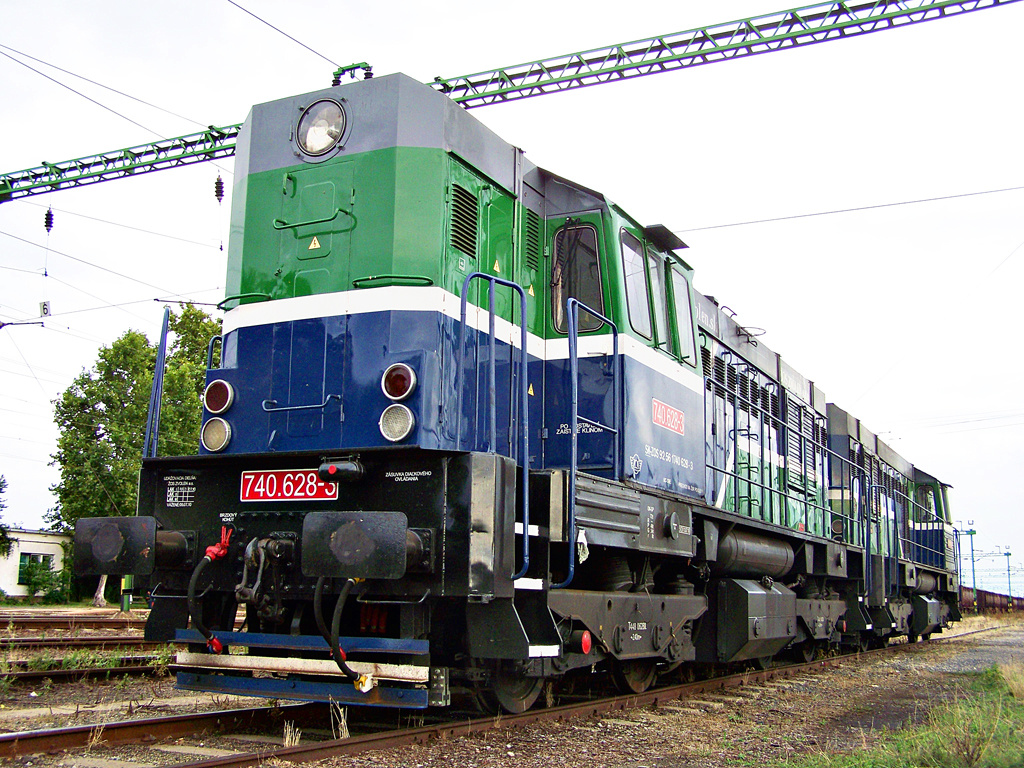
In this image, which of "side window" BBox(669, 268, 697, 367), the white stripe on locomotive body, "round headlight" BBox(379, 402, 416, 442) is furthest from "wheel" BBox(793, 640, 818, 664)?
"round headlight" BBox(379, 402, 416, 442)

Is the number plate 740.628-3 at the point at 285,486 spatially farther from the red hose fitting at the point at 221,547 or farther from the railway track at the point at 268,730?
the railway track at the point at 268,730

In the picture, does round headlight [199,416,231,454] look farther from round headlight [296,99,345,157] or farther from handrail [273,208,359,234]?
round headlight [296,99,345,157]

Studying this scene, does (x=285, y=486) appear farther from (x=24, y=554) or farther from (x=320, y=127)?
(x=24, y=554)

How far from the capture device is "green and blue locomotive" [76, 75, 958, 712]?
505 centimetres

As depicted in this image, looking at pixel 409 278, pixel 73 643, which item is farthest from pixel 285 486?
pixel 73 643

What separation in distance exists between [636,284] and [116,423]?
2428 centimetres

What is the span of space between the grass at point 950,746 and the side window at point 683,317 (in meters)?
3.19

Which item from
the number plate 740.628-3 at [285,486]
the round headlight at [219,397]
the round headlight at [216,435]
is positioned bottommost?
the number plate 740.628-3 at [285,486]

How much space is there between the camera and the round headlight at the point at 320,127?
6.07 metres

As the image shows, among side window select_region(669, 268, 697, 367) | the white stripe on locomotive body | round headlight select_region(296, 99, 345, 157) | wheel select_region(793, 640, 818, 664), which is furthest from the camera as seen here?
wheel select_region(793, 640, 818, 664)

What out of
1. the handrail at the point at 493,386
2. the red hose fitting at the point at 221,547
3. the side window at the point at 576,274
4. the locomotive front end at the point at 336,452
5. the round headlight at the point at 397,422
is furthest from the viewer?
the side window at the point at 576,274

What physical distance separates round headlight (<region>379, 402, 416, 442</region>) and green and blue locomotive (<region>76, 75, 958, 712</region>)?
1 cm

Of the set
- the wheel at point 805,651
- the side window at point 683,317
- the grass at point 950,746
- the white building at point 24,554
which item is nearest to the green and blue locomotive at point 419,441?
the side window at point 683,317

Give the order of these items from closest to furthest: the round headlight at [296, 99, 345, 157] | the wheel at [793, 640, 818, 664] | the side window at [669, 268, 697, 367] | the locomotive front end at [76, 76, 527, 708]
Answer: the locomotive front end at [76, 76, 527, 708]
the round headlight at [296, 99, 345, 157]
the side window at [669, 268, 697, 367]
the wheel at [793, 640, 818, 664]
